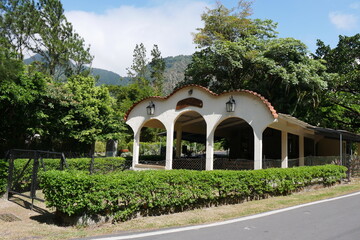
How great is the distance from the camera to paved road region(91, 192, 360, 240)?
5273 millimetres

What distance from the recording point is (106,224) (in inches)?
245

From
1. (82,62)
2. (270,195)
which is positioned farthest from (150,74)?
(270,195)

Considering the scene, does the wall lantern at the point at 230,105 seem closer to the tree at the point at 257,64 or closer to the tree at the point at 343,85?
the tree at the point at 257,64

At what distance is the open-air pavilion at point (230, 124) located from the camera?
1191 centimetres

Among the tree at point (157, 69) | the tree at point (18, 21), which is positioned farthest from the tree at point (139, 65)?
the tree at point (18, 21)

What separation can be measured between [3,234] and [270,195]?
7.70 metres

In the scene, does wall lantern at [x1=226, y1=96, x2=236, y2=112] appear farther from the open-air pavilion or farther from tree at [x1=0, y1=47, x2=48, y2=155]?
tree at [x1=0, y1=47, x2=48, y2=155]

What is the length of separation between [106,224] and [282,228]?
365 cm

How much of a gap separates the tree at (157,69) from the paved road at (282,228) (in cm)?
4426

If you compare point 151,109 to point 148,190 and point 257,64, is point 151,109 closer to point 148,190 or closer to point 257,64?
point 148,190

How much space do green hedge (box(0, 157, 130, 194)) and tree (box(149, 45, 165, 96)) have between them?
119 feet

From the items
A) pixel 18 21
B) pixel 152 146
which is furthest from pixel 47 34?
pixel 152 146

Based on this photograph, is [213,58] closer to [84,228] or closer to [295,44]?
[295,44]

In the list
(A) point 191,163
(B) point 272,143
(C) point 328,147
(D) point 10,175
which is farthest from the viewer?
(C) point 328,147
